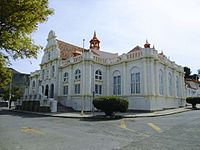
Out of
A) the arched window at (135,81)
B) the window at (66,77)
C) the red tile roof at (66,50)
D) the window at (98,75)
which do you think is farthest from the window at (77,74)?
the arched window at (135,81)

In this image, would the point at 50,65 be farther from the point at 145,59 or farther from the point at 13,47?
the point at 13,47

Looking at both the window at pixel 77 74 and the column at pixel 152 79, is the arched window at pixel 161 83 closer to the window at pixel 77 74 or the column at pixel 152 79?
the column at pixel 152 79

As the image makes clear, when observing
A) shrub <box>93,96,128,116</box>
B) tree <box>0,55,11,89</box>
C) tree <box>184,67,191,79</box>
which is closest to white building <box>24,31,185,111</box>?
shrub <box>93,96,128,116</box>

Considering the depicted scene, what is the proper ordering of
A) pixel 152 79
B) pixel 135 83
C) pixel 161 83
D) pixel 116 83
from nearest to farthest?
pixel 152 79, pixel 135 83, pixel 161 83, pixel 116 83

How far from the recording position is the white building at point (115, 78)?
81.1 ft

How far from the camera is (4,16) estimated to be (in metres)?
7.11

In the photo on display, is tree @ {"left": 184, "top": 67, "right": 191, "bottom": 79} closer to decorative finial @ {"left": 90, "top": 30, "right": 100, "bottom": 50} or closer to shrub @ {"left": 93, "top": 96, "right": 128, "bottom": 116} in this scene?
decorative finial @ {"left": 90, "top": 30, "right": 100, "bottom": 50}

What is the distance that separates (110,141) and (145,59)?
18.1 metres

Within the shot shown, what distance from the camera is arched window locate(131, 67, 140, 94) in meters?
25.6

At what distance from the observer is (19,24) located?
7.53 m

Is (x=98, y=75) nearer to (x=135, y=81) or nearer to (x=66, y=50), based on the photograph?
(x=135, y=81)

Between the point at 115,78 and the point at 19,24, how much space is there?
2238 cm

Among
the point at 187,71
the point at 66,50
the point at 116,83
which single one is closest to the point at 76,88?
the point at 116,83

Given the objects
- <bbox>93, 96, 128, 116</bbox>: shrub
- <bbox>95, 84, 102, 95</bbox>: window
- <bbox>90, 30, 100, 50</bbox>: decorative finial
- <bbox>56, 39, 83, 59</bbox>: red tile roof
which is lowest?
<bbox>93, 96, 128, 116</bbox>: shrub
